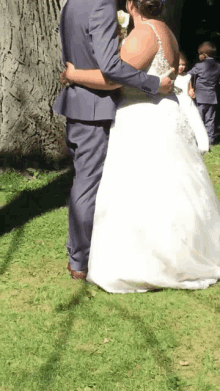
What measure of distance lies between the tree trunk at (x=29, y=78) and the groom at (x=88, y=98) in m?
2.40

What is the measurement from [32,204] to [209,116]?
13.6 ft

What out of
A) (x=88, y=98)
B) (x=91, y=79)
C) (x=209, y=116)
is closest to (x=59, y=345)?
(x=88, y=98)

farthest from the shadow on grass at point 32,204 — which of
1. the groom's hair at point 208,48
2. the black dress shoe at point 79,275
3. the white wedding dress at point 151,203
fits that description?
the groom's hair at point 208,48

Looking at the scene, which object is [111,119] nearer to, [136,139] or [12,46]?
[136,139]

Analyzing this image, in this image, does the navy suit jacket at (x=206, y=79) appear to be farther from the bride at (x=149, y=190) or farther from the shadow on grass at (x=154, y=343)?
the shadow on grass at (x=154, y=343)

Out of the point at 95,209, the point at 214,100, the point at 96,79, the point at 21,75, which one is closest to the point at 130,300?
the point at 95,209

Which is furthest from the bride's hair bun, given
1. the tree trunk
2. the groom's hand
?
the tree trunk

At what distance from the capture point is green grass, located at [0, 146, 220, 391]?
2.68 metres

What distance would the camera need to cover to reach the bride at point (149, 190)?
3152 millimetres

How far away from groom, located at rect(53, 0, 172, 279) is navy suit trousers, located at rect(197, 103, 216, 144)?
188 inches

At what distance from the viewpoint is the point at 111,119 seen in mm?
3211

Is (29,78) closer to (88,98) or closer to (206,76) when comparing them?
(88,98)

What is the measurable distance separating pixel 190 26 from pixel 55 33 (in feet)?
20.6

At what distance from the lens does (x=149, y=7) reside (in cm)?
308
